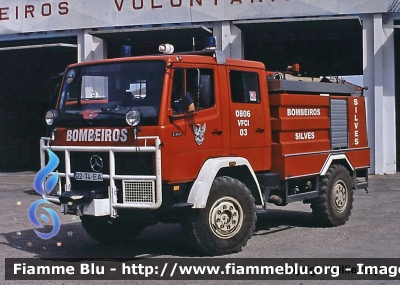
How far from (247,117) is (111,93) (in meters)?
2.01

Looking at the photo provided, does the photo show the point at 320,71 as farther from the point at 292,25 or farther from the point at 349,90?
the point at 349,90

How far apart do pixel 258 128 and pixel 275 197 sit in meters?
1.30

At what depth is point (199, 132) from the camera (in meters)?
8.38

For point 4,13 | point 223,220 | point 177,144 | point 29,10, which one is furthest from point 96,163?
point 4,13

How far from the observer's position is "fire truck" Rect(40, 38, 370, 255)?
7988 millimetres

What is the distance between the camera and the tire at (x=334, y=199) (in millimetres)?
10766

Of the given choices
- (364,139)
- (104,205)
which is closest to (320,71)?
(364,139)

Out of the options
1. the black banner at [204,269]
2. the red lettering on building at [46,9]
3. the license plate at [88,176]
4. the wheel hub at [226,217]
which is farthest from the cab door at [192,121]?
the red lettering on building at [46,9]

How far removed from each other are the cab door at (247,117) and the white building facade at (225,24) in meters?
12.2

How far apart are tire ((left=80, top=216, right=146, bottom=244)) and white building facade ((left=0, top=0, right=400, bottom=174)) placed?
12.7 metres

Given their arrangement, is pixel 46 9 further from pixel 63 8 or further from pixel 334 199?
pixel 334 199

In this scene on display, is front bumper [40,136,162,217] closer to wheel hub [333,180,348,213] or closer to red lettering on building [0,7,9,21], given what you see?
wheel hub [333,180,348,213]

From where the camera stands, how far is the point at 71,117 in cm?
870

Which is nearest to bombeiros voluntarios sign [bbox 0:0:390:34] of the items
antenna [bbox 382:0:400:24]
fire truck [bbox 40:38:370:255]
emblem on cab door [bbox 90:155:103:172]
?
antenna [bbox 382:0:400:24]
